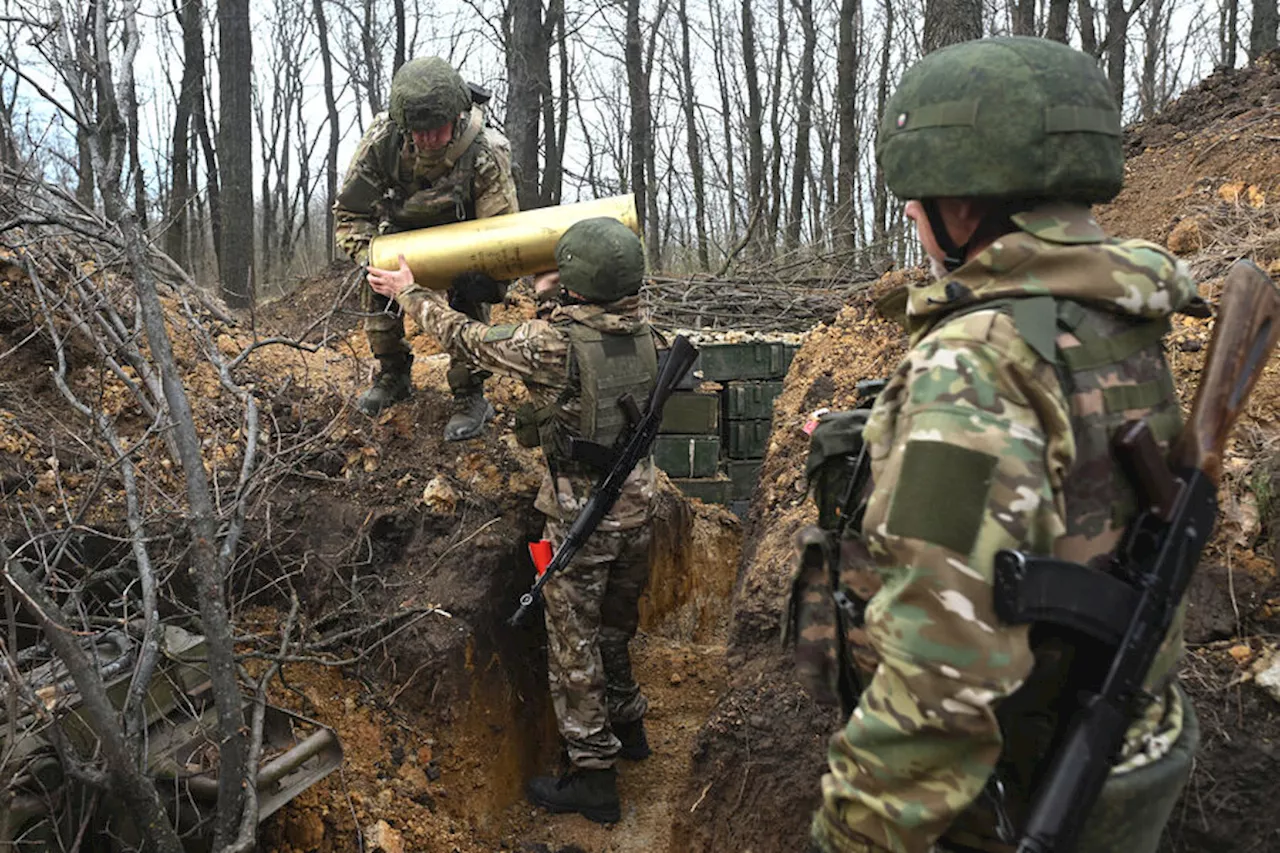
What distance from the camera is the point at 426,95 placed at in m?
4.37

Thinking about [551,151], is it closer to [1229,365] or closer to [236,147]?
[236,147]

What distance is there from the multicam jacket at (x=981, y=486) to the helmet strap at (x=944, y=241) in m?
0.13

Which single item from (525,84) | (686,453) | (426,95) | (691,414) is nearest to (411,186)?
(426,95)

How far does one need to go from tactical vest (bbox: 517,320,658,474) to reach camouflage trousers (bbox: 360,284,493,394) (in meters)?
1.13

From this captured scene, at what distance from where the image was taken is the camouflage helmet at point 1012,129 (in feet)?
5.48

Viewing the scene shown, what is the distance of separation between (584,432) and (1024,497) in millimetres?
2753

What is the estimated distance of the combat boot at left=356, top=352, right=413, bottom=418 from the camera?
5395mm

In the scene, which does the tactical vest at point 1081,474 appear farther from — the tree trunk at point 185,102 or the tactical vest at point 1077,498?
the tree trunk at point 185,102

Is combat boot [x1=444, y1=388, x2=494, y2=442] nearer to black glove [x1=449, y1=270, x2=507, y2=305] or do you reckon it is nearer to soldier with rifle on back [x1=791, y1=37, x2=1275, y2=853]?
black glove [x1=449, y1=270, x2=507, y2=305]

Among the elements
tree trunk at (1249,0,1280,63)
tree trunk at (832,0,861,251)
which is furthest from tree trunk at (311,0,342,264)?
tree trunk at (1249,0,1280,63)

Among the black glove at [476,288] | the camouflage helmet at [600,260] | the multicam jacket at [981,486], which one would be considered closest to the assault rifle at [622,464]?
the camouflage helmet at [600,260]

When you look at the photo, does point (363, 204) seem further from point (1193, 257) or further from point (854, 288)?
point (854, 288)

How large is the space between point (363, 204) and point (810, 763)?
342 centimetres

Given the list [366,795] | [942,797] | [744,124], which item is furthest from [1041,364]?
[744,124]
